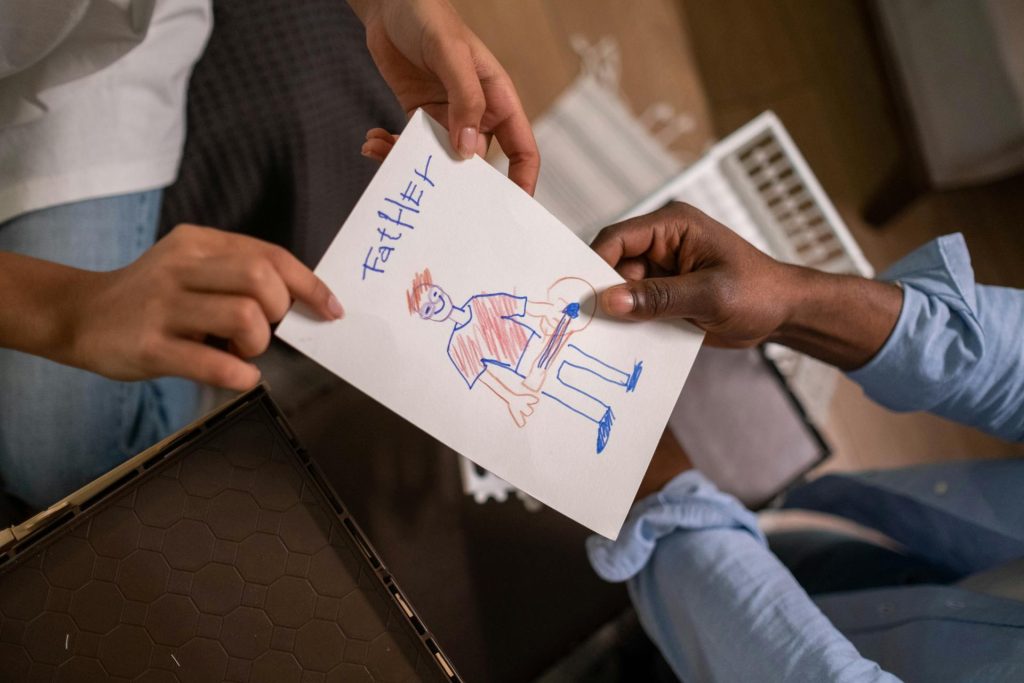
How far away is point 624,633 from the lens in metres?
0.73

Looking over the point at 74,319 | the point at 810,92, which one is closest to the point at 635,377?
the point at 74,319

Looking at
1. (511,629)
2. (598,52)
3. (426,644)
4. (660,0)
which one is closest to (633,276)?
(426,644)

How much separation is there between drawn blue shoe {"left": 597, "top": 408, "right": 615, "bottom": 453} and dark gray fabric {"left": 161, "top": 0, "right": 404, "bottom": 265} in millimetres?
405

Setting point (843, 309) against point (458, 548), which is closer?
point (843, 309)

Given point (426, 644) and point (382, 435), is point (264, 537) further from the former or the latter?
point (382, 435)

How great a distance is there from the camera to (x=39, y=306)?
43 cm

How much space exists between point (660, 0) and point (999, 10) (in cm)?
56

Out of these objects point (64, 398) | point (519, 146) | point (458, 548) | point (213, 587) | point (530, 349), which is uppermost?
point (519, 146)

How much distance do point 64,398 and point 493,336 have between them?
44cm

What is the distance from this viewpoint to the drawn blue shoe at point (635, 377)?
1.58ft

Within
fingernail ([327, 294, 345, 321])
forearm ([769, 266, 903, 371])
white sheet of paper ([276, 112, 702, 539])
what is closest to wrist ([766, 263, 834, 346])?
forearm ([769, 266, 903, 371])

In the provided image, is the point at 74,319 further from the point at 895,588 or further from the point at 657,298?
the point at 895,588

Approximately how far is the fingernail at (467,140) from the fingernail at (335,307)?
0.15 metres

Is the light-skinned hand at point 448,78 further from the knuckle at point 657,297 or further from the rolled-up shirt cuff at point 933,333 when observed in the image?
the rolled-up shirt cuff at point 933,333
